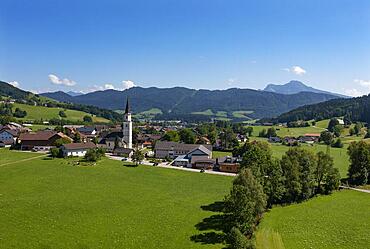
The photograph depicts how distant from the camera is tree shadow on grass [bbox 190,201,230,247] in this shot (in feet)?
102

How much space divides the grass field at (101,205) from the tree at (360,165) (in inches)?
838

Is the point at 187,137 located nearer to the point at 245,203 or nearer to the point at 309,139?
the point at 309,139

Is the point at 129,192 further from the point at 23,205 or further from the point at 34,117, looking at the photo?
the point at 34,117

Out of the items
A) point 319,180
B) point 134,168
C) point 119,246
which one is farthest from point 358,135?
point 119,246

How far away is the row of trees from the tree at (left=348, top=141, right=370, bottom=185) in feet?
23.8

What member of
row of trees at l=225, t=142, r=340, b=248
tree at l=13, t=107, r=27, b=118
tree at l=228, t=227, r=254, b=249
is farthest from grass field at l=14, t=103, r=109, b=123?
tree at l=228, t=227, r=254, b=249

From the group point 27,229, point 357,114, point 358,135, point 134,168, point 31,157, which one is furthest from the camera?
point 357,114

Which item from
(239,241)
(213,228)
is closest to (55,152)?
(213,228)

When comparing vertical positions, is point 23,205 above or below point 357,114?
below

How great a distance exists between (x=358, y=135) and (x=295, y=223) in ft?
372

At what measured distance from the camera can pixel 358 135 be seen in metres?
135

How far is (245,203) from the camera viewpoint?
3178 cm

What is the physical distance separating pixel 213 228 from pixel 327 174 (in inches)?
1013

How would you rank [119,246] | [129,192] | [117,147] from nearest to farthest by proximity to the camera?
[119,246], [129,192], [117,147]
